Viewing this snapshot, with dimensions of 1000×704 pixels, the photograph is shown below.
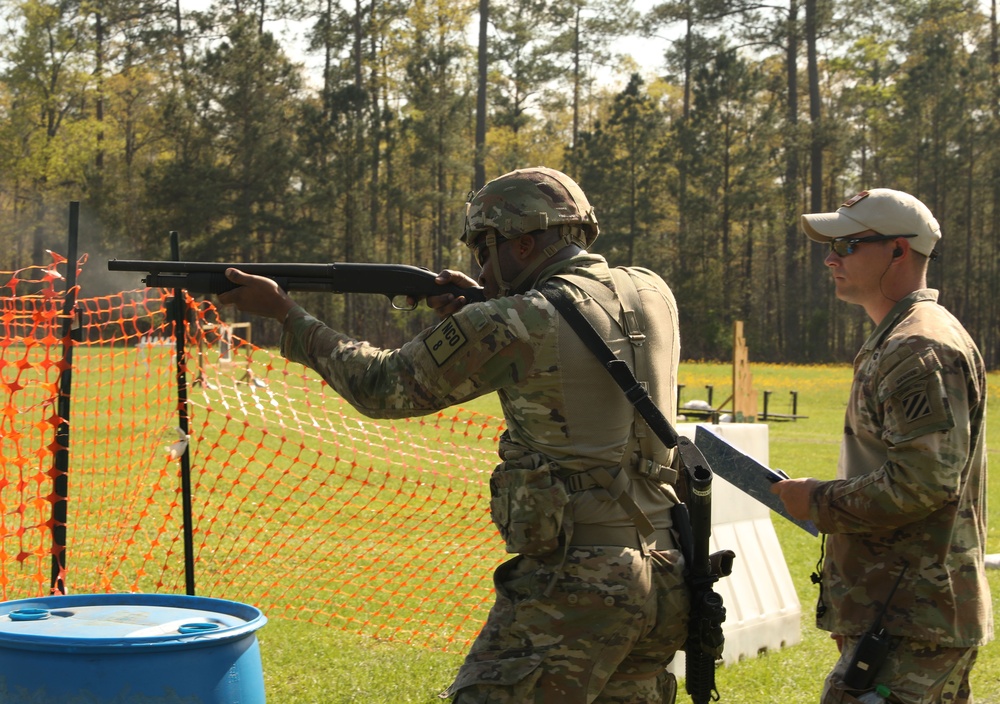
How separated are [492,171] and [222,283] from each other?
48.7m

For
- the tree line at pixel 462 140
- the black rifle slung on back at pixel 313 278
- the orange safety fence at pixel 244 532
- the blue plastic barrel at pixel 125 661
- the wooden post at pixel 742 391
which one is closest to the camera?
the blue plastic barrel at pixel 125 661

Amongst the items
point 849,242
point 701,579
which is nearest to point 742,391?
point 849,242

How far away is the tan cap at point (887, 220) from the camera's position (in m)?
3.44

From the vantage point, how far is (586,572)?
322 centimetres

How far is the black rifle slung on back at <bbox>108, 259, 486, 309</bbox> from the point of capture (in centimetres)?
387

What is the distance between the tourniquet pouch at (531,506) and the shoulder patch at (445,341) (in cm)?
39

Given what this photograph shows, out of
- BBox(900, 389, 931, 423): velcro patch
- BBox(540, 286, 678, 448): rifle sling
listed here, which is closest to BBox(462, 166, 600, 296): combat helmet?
BBox(540, 286, 678, 448): rifle sling

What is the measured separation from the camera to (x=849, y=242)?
350cm

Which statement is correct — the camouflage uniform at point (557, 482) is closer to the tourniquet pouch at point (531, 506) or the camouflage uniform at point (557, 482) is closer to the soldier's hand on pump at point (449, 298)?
the tourniquet pouch at point (531, 506)

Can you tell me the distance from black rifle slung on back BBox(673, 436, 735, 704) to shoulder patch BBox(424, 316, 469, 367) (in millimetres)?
805

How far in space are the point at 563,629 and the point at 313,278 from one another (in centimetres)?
154

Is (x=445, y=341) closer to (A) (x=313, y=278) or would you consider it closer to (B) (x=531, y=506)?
(B) (x=531, y=506)

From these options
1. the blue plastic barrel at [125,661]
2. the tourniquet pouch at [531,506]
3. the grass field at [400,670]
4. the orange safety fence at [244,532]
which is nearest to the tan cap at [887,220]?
the tourniquet pouch at [531,506]

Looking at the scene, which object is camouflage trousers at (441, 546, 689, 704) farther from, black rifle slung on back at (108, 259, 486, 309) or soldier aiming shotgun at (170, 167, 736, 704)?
black rifle slung on back at (108, 259, 486, 309)
